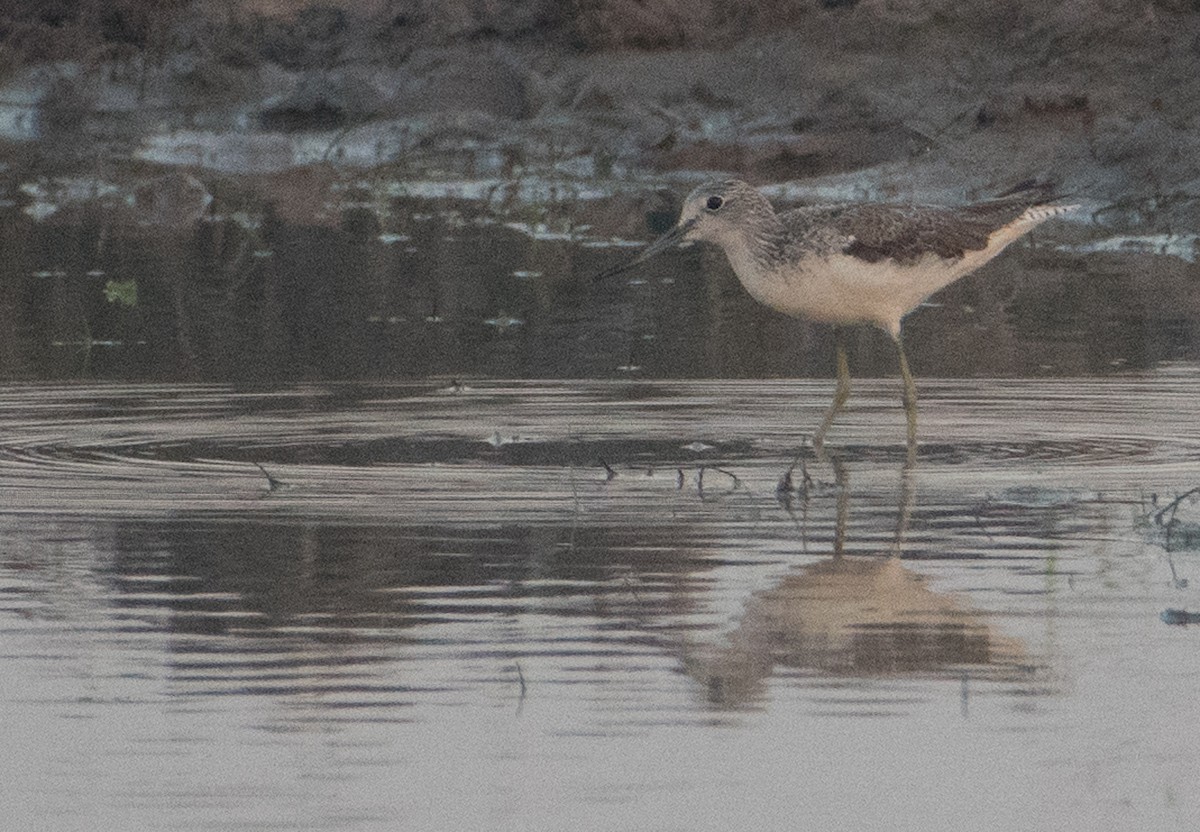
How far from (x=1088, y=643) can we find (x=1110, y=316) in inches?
329

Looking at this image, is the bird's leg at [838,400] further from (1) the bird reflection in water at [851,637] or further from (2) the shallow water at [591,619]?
(1) the bird reflection in water at [851,637]

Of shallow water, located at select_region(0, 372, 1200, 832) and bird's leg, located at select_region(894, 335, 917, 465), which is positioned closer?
shallow water, located at select_region(0, 372, 1200, 832)

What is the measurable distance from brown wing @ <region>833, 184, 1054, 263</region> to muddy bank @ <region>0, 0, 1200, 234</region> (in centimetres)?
724

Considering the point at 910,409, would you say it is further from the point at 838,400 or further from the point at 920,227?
the point at 920,227

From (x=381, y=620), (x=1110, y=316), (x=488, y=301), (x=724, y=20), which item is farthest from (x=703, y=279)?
(x=381, y=620)

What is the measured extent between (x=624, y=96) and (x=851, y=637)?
745 inches

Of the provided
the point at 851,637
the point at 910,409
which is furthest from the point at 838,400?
the point at 851,637

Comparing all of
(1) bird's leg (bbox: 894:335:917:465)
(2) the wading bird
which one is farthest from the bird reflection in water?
(2) the wading bird

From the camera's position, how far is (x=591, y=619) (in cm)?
704

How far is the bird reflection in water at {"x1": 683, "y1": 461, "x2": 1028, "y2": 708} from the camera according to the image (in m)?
6.41

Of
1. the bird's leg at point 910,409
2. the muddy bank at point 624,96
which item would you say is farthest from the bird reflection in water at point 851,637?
the muddy bank at point 624,96

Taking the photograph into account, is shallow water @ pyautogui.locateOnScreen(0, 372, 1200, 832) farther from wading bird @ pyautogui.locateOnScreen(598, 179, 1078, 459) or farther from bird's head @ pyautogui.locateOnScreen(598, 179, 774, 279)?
bird's head @ pyautogui.locateOnScreen(598, 179, 774, 279)

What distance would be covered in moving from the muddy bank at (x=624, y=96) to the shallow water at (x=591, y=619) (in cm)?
976

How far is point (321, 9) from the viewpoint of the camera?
2927cm
